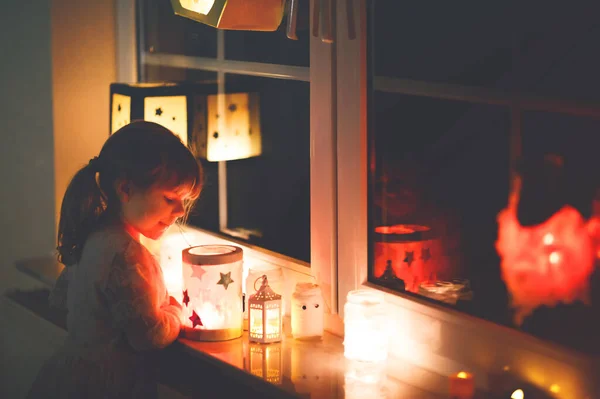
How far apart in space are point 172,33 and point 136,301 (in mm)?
926

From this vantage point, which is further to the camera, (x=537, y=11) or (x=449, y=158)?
(x=449, y=158)

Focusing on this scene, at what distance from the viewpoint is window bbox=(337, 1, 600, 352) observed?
1325 millimetres

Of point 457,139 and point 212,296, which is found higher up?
point 457,139

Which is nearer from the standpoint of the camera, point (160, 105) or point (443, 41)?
point (443, 41)

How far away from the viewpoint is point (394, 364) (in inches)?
66.5

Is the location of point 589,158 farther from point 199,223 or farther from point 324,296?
point 199,223

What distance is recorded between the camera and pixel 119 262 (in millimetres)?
1777

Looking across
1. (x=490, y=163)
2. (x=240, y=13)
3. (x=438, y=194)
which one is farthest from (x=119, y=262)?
(x=490, y=163)

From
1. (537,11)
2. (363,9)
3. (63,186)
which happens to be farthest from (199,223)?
(537,11)

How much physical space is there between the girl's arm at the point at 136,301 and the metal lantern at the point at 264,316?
18cm

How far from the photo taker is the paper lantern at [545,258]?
1331 mm

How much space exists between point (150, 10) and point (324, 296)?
1.08 m

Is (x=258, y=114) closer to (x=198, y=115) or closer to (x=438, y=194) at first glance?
(x=198, y=115)

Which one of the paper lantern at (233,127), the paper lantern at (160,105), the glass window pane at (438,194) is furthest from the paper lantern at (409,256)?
the paper lantern at (160,105)
